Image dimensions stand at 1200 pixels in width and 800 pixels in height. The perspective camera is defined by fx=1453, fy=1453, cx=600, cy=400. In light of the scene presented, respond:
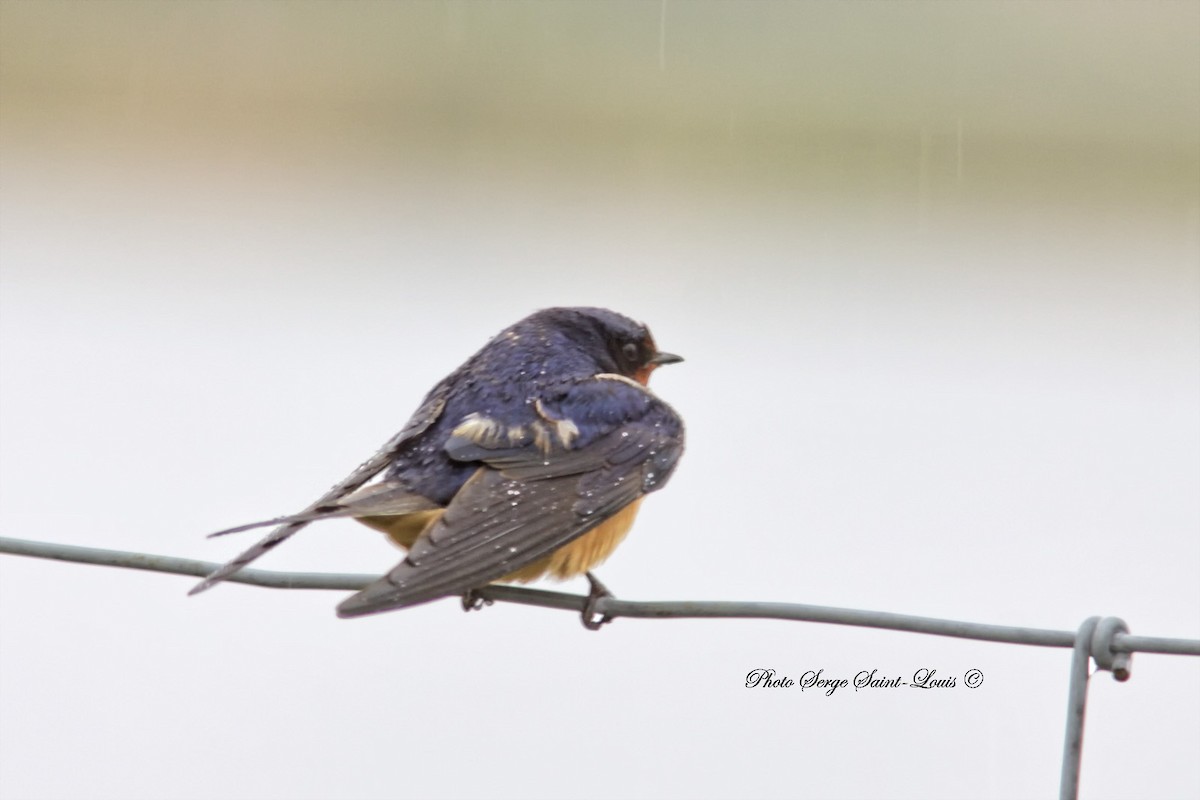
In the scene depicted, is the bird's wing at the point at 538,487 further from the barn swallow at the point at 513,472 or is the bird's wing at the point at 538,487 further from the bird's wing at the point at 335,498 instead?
the bird's wing at the point at 335,498

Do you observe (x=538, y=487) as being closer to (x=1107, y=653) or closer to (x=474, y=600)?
(x=474, y=600)

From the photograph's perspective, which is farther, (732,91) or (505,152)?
(505,152)

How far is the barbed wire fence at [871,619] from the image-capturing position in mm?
1451

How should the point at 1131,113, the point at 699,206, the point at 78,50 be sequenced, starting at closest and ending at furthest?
the point at 1131,113 < the point at 78,50 < the point at 699,206

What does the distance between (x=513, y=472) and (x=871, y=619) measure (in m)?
0.92

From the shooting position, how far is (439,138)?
6449mm

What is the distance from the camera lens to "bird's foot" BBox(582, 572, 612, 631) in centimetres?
202

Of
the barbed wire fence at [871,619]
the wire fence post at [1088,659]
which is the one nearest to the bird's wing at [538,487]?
the barbed wire fence at [871,619]

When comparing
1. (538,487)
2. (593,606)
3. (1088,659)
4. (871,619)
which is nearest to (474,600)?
(538,487)

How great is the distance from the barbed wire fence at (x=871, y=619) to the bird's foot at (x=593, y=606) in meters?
0.01

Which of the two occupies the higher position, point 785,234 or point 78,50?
point 785,234

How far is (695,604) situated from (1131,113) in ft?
14.2

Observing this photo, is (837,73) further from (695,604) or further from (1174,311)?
(695,604)

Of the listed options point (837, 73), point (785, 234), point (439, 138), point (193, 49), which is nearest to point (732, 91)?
point (837, 73)
